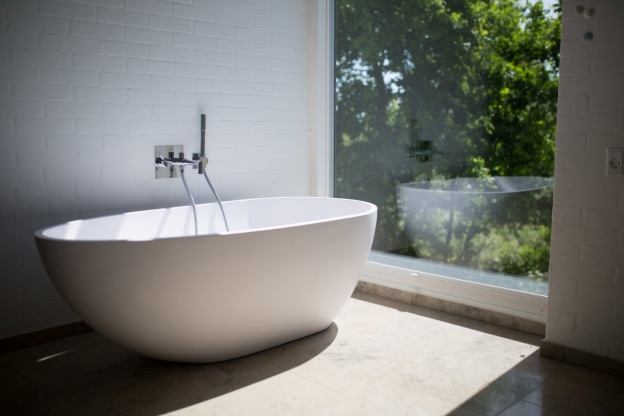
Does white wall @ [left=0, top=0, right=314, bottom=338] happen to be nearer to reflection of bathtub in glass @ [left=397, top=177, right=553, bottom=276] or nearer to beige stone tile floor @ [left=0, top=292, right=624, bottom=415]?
beige stone tile floor @ [left=0, top=292, right=624, bottom=415]

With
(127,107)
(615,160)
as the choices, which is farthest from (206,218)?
(615,160)

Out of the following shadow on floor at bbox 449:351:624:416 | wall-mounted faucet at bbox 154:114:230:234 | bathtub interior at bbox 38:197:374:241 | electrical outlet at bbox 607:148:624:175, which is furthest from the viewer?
wall-mounted faucet at bbox 154:114:230:234

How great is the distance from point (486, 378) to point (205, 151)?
208 centimetres

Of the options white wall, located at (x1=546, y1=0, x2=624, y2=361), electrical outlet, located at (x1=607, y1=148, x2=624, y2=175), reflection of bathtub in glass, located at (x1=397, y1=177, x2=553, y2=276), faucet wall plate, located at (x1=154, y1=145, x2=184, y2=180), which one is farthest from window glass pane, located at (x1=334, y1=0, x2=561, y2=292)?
faucet wall plate, located at (x1=154, y1=145, x2=184, y2=180)

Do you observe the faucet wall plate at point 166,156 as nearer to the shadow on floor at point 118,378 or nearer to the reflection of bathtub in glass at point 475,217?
the shadow on floor at point 118,378

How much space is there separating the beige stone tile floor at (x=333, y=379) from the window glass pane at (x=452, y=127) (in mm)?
573

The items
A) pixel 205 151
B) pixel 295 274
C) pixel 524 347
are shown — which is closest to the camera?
pixel 295 274

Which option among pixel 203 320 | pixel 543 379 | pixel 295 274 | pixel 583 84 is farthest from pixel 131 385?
pixel 583 84

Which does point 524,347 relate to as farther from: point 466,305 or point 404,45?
point 404,45

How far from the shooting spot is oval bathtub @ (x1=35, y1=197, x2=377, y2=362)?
7.93 ft

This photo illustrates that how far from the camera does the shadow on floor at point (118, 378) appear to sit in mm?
2426

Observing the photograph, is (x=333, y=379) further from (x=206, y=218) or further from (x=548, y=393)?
(x=206, y=218)

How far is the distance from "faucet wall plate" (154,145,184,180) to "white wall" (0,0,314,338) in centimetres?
3

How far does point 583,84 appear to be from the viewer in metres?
2.64
